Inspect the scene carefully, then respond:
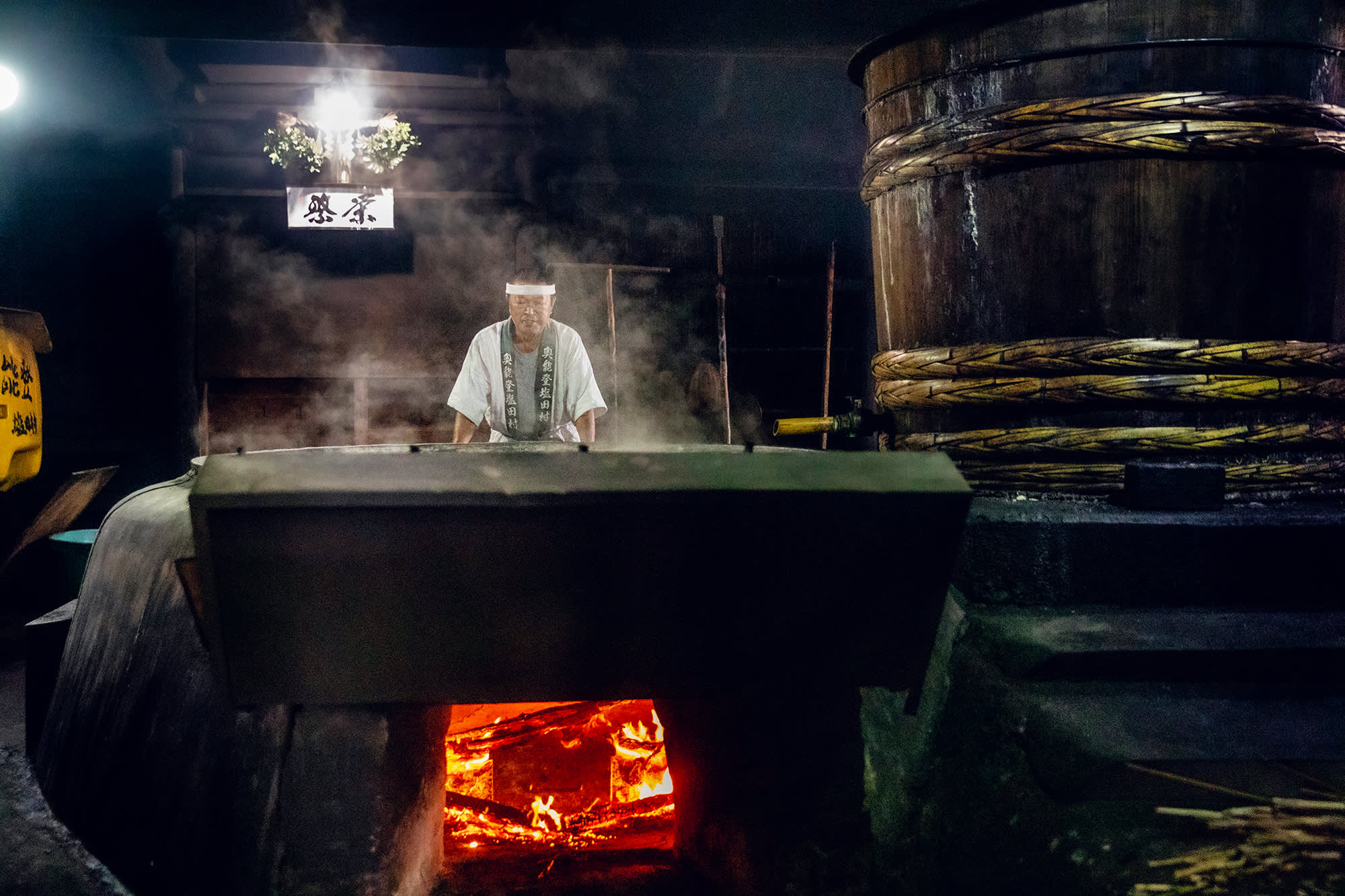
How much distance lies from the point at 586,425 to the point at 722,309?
2813mm

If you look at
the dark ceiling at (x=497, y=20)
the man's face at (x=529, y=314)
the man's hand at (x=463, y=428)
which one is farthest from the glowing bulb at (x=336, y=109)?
the man's hand at (x=463, y=428)

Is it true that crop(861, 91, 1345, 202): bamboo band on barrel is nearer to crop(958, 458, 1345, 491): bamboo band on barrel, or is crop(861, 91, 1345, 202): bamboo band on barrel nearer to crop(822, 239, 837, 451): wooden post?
crop(958, 458, 1345, 491): bamboo band on barrel

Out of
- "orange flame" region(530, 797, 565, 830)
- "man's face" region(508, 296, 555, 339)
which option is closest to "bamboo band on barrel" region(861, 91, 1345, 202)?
"orange flame" region(530, 797, 565, 830)

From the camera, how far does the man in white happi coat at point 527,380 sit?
5.16 metres

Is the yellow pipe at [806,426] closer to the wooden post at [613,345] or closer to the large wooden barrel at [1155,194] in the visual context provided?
the large wooden barrel at [1155,194]

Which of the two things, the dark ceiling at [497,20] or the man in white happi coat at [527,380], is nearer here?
the dark ceiling at [497,20]

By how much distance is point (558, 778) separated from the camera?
333cm

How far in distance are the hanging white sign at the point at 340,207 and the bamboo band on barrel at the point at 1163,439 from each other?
23.0 ft

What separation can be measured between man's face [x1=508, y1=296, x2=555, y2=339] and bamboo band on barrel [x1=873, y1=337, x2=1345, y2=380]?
3.84 m

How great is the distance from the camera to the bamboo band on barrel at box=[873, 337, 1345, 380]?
1.90 metres

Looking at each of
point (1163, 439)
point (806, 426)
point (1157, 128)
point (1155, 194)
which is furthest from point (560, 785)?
point (1157, 128)

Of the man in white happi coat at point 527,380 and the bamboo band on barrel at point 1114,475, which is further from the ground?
the man in white happi coat at point 527,380

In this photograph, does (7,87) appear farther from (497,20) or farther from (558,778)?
(558,778)

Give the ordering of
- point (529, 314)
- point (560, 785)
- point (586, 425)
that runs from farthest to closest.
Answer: point (586, 425)
point (529, 314)
point (560, 785)
